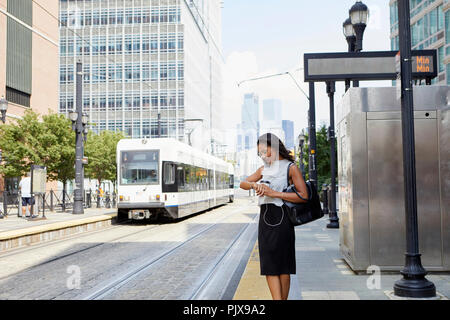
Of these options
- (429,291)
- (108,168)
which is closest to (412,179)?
(429,291)

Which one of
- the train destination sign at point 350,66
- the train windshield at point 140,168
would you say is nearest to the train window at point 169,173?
the train windshield at point 140,168

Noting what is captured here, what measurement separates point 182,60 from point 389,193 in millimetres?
73598

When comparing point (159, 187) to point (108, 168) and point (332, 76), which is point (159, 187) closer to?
point (332, 76)

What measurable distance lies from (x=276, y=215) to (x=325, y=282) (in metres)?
2.63

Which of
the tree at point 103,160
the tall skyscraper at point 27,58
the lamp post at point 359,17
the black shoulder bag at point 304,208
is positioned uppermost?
the tall skyscraper at point 27,58

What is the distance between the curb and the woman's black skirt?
9203 mm

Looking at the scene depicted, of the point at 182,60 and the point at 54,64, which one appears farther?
the point at 182,60

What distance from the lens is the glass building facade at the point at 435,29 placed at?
140 feet

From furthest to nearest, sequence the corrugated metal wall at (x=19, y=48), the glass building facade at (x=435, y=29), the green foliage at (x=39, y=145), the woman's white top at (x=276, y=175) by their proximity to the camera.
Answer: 1. the glass building facade at (x=435, y=29)
2. the corrugated metal wall at (x=19, y=48)
3. the green foliage at (x=39, y=145)
4. the woman's white top at (x=276, y=175)

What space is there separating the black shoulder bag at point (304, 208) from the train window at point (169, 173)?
47.0 ft

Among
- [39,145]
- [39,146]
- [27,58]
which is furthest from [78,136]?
[27,58]

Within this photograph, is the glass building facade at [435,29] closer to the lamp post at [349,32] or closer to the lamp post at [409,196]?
the lamp post at [349,32]

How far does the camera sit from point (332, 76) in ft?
29.4

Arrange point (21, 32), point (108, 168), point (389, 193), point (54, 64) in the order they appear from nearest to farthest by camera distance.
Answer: point (389, 193)
point (108, 168)
point (21, 32)
point (54, 64)
